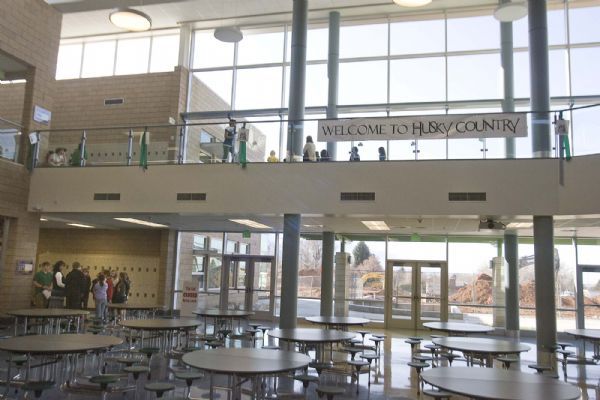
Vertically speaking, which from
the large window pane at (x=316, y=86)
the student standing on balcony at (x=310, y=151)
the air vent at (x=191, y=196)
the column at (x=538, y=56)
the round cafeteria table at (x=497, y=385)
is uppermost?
the large window pane at (x=316, y=86)

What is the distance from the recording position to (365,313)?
56.1 feet

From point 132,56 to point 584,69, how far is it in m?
15.7

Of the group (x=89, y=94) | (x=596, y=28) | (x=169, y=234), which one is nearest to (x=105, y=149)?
(x=169, y=234)

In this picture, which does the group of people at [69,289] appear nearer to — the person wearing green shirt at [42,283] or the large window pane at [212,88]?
the person wearing green shirt at [42,283]

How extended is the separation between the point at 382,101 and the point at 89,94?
34.5ft

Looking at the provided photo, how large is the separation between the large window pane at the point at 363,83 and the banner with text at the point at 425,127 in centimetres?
604

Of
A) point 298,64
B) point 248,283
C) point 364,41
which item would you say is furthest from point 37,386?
point 364,41

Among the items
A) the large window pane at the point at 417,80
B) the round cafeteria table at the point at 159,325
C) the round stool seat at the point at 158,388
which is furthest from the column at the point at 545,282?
the round stool seat at the point at 158,388

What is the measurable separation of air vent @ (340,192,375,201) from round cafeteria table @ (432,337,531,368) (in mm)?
3437

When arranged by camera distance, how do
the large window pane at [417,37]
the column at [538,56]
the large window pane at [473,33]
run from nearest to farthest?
the column at [538,56] < the large window pane at [473,33] < the large window pane at [417,37]

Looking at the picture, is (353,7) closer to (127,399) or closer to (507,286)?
(507,286)

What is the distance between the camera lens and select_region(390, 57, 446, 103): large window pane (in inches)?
648

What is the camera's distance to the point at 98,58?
19203 millimetres

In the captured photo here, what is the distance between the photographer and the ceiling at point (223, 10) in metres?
16.2
